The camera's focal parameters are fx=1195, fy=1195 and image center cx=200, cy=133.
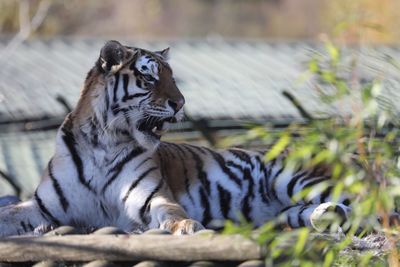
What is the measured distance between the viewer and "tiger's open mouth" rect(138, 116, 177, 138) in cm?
499

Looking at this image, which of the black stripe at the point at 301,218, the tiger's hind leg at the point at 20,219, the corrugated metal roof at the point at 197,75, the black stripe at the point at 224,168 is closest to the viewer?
the tiger's hind leg at the point at 20,219

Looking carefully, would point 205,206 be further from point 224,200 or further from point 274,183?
point 274,183

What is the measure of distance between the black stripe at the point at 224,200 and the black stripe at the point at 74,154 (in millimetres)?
738

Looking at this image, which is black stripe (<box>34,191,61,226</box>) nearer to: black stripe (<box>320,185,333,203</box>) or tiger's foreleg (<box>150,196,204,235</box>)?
tiger's foreleg (<box>150,196,204,235</box>)

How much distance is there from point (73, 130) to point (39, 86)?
5.01 metres

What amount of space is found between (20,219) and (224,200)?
103 cm

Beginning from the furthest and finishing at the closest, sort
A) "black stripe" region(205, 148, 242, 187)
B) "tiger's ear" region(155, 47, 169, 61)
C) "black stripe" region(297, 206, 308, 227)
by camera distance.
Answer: "black stripe" region(205, 148, 242, 187)
"tiger's ear" region(155, 47, 169, 61)
"black stripe" region(297, 206, 308, 227)

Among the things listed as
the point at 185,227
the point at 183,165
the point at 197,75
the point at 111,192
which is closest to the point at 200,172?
the point at 183,165

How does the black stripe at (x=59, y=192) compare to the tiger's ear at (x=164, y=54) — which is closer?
the black stripe at (x=59, y=192)

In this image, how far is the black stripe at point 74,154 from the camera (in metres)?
5.04

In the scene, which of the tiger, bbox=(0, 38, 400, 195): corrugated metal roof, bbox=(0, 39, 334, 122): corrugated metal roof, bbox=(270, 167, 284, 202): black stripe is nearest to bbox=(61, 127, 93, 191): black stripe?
the tiger

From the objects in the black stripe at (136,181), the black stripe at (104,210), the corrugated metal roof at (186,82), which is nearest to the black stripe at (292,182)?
the black stripe at (136,181)

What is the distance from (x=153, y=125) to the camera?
16.4 ft

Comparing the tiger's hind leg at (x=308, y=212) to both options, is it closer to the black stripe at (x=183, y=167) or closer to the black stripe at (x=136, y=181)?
the black stripe at (x=183, y=167)
